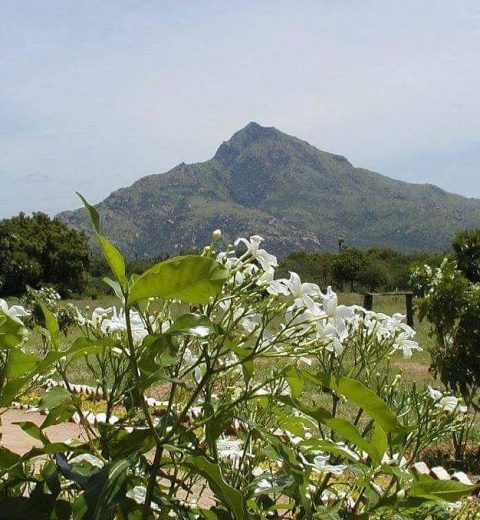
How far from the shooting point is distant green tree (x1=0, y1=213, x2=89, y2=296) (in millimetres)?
37125

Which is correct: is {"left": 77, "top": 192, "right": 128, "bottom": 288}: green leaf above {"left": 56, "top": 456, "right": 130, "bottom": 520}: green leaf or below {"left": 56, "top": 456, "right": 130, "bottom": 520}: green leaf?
above

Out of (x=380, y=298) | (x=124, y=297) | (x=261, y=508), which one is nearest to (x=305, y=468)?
(x=261, y=508)

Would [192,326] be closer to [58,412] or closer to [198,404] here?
[198,404]

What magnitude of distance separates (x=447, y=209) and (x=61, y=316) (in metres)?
192

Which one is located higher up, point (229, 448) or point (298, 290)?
point (298, 290)

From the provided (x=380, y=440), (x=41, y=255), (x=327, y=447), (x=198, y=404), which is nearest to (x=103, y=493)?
(x=198, y=404)

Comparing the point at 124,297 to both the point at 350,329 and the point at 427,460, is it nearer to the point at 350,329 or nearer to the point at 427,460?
the point at 350,329

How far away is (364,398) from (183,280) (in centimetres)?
35

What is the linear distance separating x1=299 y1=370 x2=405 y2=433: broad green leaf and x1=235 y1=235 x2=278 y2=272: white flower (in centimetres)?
22

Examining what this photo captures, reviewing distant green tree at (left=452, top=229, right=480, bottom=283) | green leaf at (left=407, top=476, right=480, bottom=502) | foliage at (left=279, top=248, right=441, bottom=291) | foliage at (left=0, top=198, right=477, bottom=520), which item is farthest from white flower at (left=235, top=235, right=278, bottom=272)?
foliage at (left=279, top=248, right=441, bottom=291)

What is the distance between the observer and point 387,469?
1.23 meters

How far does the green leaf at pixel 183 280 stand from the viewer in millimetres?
975

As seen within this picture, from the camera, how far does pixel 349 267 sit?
1698 inches

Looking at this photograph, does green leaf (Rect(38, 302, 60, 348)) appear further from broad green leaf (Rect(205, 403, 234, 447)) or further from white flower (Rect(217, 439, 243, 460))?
white flower (Rect(217, 439, 243, 460))
